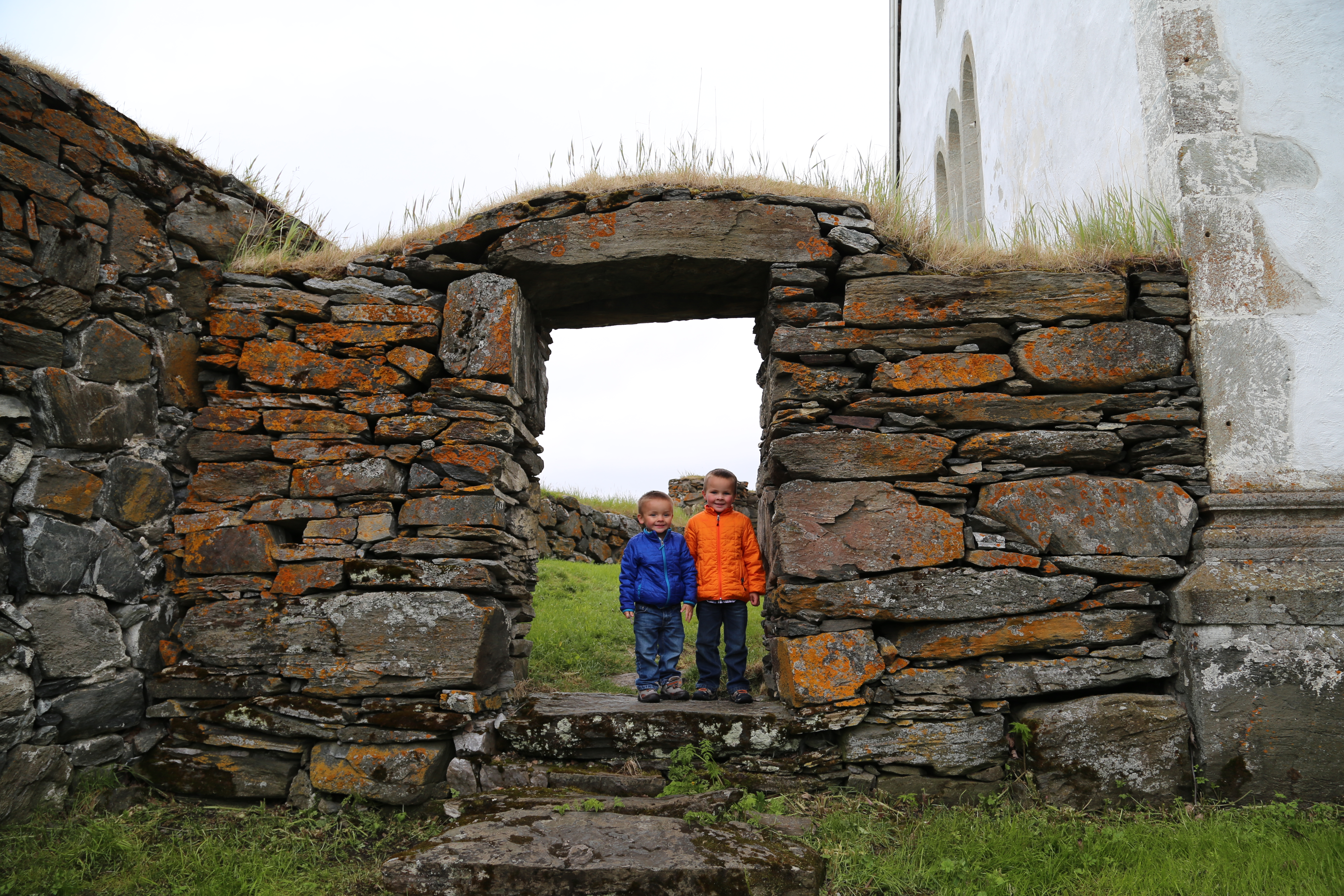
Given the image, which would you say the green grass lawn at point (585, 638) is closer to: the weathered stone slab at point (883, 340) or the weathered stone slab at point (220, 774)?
the weathered stone slab at point (220, 774)

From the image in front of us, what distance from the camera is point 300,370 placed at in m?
4.15

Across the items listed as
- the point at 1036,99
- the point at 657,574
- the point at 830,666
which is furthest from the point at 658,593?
the point at 1036,99

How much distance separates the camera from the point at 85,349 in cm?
366

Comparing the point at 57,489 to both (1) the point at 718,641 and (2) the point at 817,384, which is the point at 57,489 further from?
(2) the point at 817,384

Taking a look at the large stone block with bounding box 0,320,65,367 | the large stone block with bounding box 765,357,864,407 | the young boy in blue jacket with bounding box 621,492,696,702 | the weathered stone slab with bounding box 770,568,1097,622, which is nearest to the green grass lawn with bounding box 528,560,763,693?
the young boy in blue jacket with bounding box 621,492,696,702

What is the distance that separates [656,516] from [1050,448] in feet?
7.06

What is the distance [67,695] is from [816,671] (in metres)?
3.45

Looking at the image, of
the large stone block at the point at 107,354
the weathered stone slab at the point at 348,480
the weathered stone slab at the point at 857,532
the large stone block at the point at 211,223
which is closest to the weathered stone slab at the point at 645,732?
the weathered stone slab at the point at 857,532

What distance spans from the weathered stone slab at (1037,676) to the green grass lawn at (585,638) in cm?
124

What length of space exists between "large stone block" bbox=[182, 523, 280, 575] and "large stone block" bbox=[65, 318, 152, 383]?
0.88 metres

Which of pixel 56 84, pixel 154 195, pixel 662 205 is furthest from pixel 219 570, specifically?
pixel 662 205

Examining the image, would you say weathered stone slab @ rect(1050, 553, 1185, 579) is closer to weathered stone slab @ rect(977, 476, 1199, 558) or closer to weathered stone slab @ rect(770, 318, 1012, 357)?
weathered stone slab @ rect(977, 476, 1199, 558)

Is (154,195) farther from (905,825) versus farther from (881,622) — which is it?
(905,825)

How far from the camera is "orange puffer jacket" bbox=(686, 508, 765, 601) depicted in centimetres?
439
